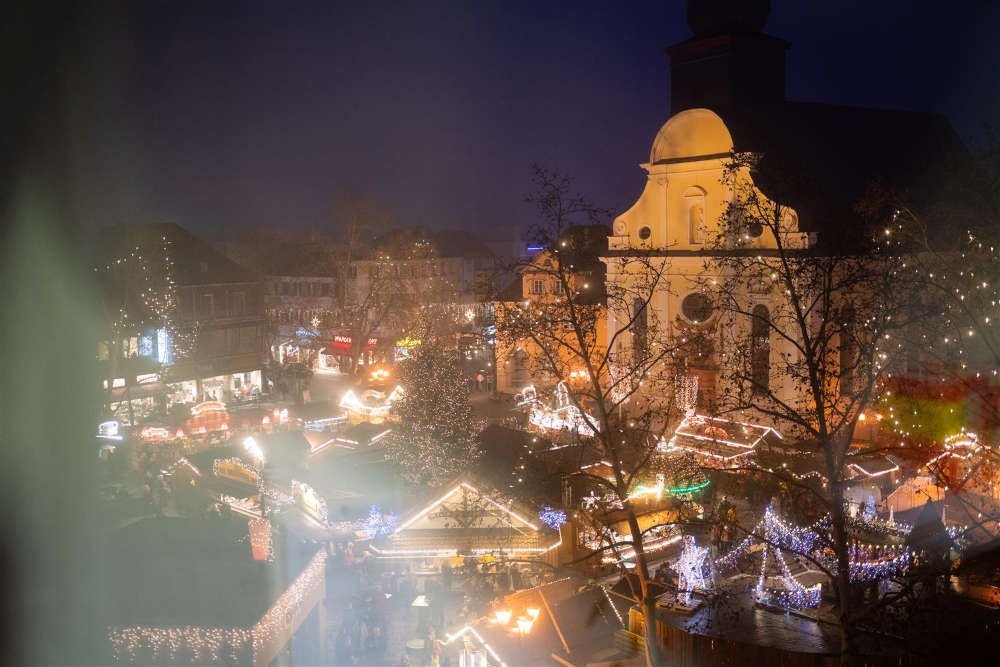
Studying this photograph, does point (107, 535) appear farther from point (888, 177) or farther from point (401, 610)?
point (888, 177)

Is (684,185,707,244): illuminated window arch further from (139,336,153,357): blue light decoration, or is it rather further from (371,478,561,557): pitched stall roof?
(139,336,153,357): blue light decoration

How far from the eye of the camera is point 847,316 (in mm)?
8680

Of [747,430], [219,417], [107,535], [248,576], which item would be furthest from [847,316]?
[219,417]

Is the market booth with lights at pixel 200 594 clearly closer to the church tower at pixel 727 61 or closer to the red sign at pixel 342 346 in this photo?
the church tower at pixel 727 61

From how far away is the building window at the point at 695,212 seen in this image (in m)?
28.3

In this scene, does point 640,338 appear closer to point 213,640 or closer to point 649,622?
point 649,622

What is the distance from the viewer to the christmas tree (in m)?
18.7

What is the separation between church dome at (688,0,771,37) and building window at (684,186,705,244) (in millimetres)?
6490

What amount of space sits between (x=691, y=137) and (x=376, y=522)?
1907cm

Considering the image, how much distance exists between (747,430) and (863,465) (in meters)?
3.41

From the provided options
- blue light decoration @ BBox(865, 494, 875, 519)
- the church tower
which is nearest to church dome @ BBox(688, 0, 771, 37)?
the church tower

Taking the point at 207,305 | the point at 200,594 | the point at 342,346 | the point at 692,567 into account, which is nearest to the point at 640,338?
the point at 692,567

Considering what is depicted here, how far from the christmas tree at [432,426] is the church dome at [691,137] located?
47.3ft

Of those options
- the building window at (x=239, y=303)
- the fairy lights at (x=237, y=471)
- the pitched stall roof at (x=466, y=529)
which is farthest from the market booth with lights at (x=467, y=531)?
the building window at (x=239, y=303)
